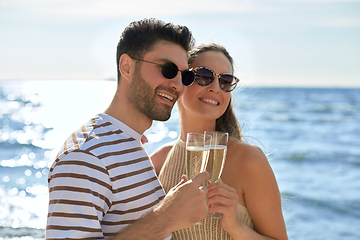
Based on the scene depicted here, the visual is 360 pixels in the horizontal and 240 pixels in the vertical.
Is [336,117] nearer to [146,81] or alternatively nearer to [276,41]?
[276,41]

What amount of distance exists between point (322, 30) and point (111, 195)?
167ft

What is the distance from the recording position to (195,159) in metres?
2.38

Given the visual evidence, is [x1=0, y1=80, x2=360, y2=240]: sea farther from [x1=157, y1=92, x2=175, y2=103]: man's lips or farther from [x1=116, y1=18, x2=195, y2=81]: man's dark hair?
[x1=116, y1=18, x2=195, y2=81]: man's dark hair

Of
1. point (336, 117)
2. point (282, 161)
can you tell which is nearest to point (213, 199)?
point (282, 161)

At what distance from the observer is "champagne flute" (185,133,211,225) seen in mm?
2385

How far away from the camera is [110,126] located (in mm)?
2541

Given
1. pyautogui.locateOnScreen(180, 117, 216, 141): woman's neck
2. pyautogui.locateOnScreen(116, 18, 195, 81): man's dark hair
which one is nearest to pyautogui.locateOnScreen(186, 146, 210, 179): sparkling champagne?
pyautogui.locateOnScreen(116, 18, 195, 81): man's dark hair

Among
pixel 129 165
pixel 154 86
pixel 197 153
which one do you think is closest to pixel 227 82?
pixel 154 86

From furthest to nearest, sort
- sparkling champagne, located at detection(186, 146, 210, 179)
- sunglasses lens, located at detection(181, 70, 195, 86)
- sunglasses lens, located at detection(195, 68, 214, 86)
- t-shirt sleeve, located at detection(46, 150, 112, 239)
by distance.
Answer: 1. sunglasses lens, located at detection(195, 68, 214, 86)
2. sunglasses lens, located at detection(181, 70, 195, 86)
3. sparkling champagne, located at detection(186, 146, 210, 179)
4. t-shirt sleeve, located at detection(46, 150, 112, 239)

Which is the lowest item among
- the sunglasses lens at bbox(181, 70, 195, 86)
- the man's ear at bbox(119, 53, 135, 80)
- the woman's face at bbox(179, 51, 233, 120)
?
the man's ear at bbox(119, 53, 135, 80)

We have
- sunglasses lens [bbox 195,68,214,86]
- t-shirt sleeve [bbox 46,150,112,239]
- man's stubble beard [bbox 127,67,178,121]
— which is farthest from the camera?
sunglasses lens [bbox 195,68,214,86]

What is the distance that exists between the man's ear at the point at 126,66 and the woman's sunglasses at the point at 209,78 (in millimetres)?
741

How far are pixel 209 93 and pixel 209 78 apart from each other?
5.6 inches

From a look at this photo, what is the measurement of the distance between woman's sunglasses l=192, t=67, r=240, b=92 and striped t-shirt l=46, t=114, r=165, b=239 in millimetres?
945
